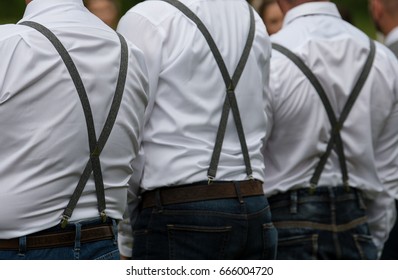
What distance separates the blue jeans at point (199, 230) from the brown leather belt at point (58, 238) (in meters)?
0.44

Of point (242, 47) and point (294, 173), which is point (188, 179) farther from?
point (294, 173)

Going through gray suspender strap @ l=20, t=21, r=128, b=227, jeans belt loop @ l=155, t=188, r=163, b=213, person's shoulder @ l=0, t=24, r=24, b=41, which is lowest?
jeans belt loop @ l=155, t=188, r=163, b=213

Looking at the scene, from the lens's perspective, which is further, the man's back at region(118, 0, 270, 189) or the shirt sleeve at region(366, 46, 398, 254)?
the shirt sleeve at region(366, 46, 398, 254)

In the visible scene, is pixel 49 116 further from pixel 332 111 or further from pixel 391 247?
pixel 391 247

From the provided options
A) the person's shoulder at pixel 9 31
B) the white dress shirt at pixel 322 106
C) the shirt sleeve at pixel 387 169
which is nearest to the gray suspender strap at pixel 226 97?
the white dress shirt at pixel 322 106

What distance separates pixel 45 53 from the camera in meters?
3.37

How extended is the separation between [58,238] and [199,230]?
0.66 meters

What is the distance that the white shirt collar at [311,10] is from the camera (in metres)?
4.93

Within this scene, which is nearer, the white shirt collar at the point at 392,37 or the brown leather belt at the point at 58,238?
the brown leather belt at the point at 58,238

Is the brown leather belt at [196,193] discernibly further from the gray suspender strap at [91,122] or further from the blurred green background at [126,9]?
the blurred green background at [126,9]

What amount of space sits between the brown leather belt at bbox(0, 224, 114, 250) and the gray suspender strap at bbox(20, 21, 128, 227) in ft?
0.12

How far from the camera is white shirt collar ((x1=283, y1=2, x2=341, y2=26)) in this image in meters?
4.93

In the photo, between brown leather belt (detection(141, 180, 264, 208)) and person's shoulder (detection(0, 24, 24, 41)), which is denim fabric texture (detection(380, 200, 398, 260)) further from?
person's shoulder (detection(0, 24, 24, 41))

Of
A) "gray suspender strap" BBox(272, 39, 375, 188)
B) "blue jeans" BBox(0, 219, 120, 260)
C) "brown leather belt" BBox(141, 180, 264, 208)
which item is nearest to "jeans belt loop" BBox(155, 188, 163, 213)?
"brown leather belt" BBox(141, 180, 264, 208)
